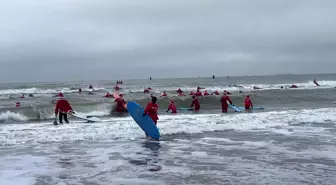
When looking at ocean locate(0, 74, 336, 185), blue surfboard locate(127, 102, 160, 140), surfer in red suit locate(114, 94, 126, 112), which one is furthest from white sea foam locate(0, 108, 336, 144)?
surfer in red suit locate(114, 94, 126, 112)

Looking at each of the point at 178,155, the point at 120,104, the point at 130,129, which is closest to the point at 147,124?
the point at 130,129

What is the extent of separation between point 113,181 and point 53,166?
220 centimetres

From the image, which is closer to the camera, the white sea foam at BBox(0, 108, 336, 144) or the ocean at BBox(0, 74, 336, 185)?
the ocean at BBox(0, 74, 336, 185)

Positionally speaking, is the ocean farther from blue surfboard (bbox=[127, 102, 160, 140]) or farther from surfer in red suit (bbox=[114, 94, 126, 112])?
surfer in red suit (bbox=[114, 94, 126, 112])

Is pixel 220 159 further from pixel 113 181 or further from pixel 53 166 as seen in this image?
pixel 53 166


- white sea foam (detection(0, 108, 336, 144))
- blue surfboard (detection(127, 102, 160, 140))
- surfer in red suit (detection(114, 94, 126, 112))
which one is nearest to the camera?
blue surfboard (detection(127, 102, 160, 140))

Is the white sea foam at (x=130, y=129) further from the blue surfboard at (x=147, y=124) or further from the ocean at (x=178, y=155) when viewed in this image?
the blue surfboard at (x=147, y=124)

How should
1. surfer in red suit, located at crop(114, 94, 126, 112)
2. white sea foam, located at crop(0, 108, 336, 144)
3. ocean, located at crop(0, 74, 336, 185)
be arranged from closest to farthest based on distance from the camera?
1. ocean, located at crop(0, 74, 336, 185)
2. white sea foam, located at crop(0, 108, 336, 144)
3. surfer in red suit, located at crop(114, 94, 126, 112)

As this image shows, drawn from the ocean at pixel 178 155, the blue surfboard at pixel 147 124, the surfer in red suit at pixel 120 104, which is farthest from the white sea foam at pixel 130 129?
the surfer in red suit at pixel 120 104

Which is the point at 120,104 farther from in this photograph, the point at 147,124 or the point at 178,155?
the point at 178,155

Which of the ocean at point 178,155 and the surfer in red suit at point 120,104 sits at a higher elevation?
the surfer in red suit at point 120,104

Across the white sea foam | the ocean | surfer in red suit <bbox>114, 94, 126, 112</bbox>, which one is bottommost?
the ocean

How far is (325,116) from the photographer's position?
19016 mm

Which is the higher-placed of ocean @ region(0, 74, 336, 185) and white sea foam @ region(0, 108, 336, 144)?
white sea foam @ region(0, 108, 336, 144)
